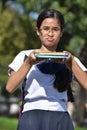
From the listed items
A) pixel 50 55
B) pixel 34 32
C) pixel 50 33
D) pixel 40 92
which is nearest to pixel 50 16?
pixel 50 33

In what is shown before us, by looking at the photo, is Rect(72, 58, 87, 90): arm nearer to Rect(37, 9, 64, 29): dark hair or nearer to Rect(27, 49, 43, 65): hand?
Rect(27, 49, 43, 65): hand

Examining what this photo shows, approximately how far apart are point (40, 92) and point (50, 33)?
381mm

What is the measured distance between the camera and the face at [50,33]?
327 cm

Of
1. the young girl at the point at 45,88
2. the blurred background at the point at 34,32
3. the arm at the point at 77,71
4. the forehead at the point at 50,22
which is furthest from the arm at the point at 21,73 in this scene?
the blurred background at the point at 34,32

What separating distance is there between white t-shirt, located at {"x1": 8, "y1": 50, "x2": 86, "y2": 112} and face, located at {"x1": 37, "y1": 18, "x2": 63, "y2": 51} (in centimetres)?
13

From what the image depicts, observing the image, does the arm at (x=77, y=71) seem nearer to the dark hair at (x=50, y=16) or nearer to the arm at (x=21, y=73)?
the arm at (x=21, y=73)

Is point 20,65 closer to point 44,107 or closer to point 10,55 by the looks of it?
point 44,107

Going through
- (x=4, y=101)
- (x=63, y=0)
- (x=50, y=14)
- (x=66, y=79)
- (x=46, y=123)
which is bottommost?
(x=4, y=101)

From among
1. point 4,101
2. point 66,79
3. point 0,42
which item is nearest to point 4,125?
point 0,42

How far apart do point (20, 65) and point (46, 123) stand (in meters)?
0.40

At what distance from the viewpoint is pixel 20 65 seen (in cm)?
325

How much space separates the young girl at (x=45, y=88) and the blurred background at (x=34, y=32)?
4592 millimetres

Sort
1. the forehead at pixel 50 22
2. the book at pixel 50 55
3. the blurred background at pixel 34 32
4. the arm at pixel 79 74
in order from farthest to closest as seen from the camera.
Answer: the blurred background at pixel 34 32 < the forehead at pixel 50 22 < the arm at pixel 79 74 < the book at pixel 50 55

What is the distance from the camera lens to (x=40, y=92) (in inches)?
127
